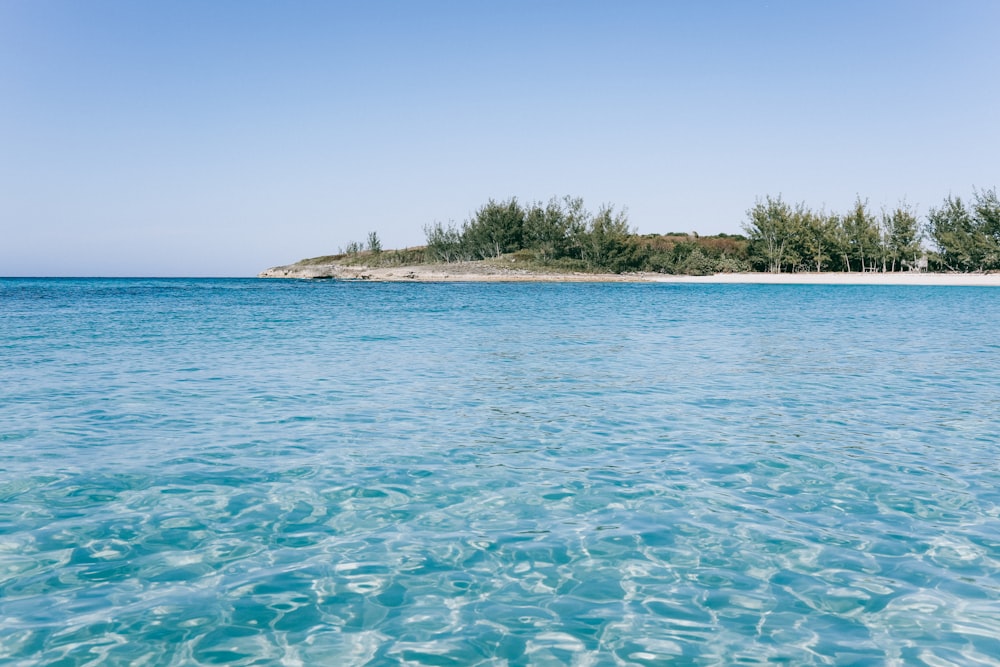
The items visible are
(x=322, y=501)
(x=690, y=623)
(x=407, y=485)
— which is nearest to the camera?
(x=690, y=623)

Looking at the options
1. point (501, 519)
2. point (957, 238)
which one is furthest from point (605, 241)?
point (501, 519)

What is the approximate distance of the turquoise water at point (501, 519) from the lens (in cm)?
405

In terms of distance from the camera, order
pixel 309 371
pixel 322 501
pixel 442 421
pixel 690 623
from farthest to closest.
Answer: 1. pixel 309 371
2. pixel 442 421
3. pixel 322 501
4. pixel 690 623

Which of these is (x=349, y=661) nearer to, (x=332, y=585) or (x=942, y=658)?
(x=332, y=585)

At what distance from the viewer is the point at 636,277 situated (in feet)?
277

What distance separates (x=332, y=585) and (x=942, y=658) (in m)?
3.55

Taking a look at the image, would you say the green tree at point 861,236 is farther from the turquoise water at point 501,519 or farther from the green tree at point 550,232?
the turquoise water at point 501,519

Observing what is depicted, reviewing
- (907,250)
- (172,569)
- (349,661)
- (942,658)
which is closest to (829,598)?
(942,658)

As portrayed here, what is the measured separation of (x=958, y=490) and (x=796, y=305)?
34.3 metres

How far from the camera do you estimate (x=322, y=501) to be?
20.7ft

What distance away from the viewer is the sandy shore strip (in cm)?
6856

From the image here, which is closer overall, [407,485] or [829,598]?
[829,598]

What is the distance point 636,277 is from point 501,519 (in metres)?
80.6

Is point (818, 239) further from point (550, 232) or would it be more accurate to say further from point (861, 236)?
point (550, 232)
